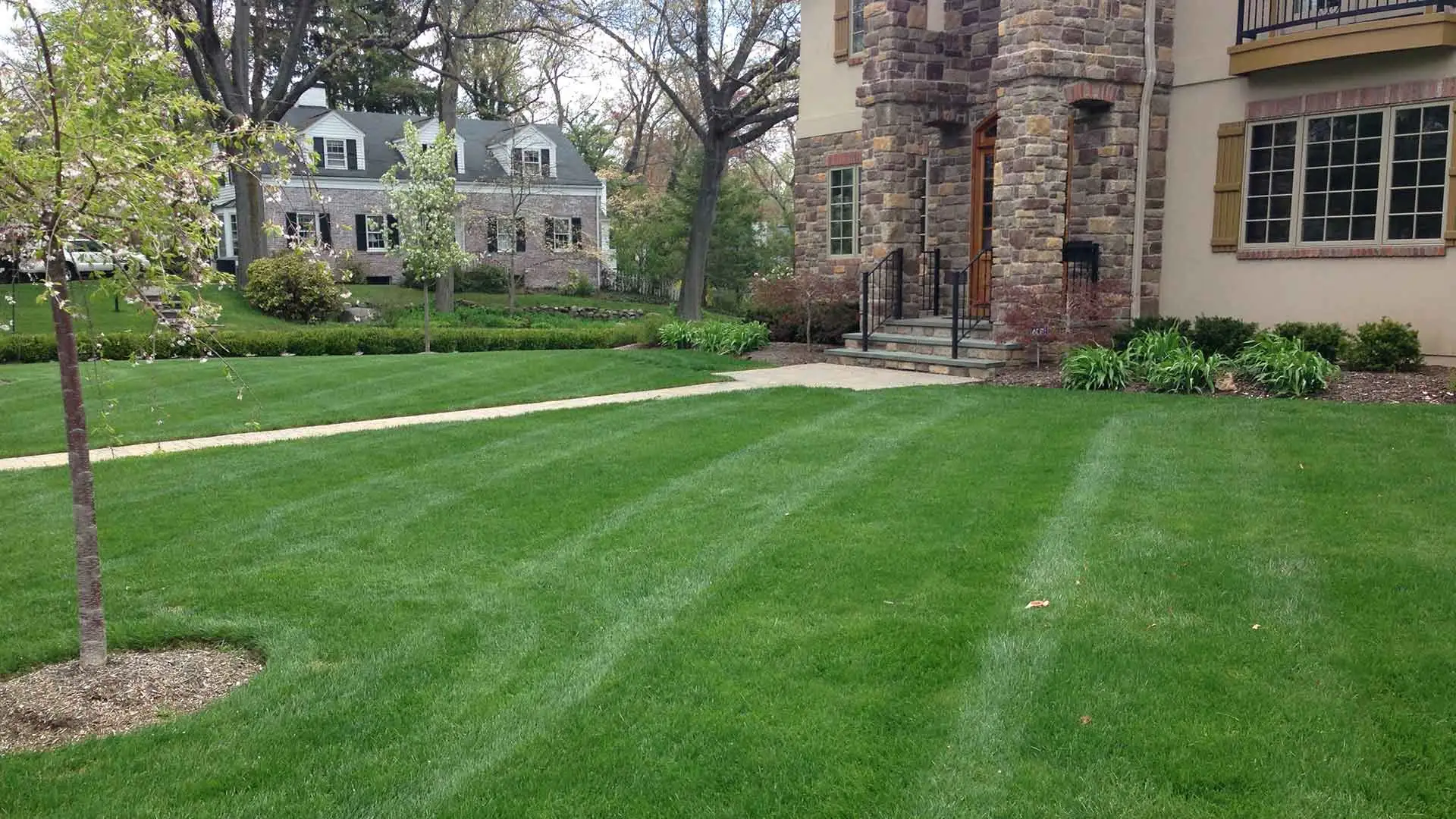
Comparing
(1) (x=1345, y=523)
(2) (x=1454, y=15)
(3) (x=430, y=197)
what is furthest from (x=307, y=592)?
(3) (x=430, y=197)

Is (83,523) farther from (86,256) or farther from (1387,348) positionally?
(1387,348)

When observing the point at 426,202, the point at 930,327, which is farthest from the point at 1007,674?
the point at 426,202

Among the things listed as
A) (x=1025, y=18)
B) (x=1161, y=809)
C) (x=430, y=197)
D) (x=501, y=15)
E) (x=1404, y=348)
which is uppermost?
(x=501, y=15)

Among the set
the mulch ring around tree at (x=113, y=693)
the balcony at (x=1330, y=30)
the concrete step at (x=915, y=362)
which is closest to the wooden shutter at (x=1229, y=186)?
the balcony at (x=1330, y=30)

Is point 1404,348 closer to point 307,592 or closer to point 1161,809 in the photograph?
point 1161,809

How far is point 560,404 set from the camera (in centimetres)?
1036

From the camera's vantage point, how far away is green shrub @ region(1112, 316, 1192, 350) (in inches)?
452

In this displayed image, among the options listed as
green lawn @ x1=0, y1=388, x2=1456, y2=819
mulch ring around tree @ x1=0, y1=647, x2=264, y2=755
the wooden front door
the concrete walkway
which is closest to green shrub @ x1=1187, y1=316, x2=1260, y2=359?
the concrete walkway

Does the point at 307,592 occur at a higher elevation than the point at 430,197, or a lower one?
lower

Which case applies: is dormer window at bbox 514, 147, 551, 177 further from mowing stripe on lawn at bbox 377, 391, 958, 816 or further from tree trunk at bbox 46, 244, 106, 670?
tree trunk at bbox 46, 244, 106, 670

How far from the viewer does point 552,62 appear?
125ft

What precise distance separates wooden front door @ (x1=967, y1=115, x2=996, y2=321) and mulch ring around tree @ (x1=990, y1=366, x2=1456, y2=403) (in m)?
3.54

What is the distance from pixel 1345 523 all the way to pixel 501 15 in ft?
78.1

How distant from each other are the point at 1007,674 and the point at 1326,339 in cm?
855
